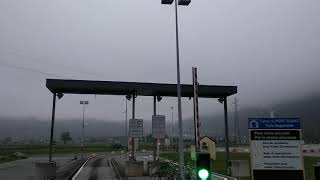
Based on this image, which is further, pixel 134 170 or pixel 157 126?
pixel 134 170

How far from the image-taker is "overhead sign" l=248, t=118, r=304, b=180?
39.9ft

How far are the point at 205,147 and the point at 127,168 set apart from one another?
882cm

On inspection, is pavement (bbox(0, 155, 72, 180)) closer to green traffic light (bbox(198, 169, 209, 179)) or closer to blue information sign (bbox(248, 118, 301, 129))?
blue information sign (bbox(248, 118, 301, 129))

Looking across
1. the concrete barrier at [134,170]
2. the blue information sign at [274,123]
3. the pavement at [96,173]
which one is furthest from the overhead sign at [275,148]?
the pavement at [96,173]

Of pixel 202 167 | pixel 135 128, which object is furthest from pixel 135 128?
pixel 202 167

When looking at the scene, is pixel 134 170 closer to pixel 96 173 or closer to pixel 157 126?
pixel 96 173

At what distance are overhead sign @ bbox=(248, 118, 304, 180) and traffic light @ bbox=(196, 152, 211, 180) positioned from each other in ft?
10.9

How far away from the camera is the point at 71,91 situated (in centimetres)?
2658

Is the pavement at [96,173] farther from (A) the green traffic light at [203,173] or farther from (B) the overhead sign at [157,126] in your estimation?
(A) the green traffic light at [203,173]

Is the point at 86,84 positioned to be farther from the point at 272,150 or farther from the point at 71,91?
the point at 272,150

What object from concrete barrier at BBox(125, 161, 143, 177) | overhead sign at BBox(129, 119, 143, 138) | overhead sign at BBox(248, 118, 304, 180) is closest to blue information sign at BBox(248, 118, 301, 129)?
overhead sign at BBox(248, 118, 304, 180)

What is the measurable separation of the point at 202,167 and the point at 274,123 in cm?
389

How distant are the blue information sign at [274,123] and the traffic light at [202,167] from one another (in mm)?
3438

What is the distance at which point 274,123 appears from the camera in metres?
12.4
